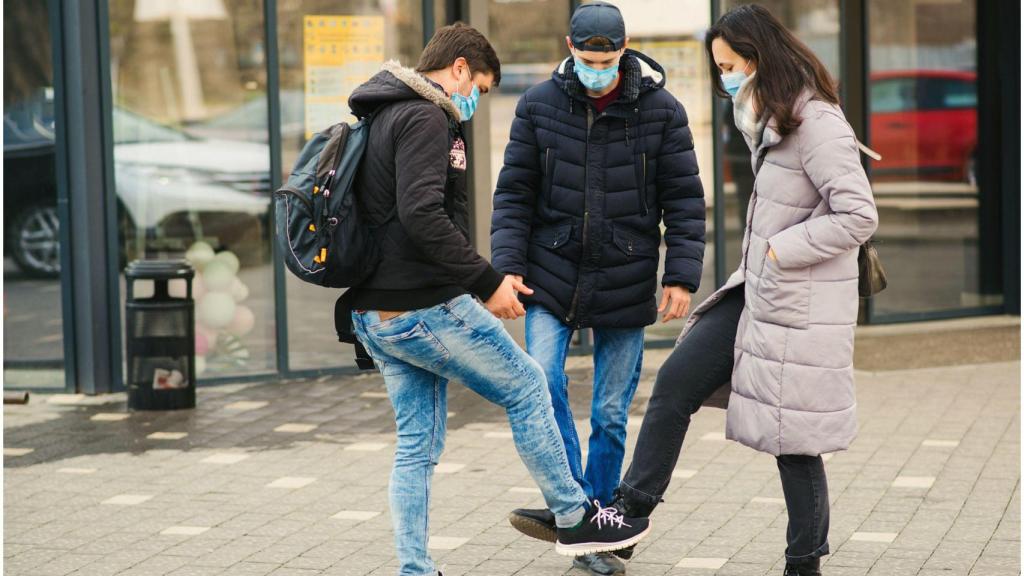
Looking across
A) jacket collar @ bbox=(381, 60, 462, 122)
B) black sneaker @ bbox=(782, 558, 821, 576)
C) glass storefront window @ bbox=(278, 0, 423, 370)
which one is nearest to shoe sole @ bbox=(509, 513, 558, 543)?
black sneaker @ bbox=(782, 558, 821, 576)

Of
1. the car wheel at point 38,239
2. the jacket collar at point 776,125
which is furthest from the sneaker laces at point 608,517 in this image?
the car wheel at point 38,239

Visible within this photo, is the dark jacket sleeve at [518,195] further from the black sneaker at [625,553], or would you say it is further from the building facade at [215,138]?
the building facade at [215,138]

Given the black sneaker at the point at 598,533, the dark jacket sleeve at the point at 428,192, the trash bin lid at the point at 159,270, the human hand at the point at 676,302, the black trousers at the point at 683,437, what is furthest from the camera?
the trash bin lid at the point at 159,270

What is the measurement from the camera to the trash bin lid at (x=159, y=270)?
8656 millimetres

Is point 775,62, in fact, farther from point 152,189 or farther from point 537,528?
point 152,189

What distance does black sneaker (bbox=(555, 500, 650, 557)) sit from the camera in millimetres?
5012

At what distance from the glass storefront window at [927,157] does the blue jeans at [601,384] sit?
647 centimetres

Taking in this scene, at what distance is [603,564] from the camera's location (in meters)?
5.24

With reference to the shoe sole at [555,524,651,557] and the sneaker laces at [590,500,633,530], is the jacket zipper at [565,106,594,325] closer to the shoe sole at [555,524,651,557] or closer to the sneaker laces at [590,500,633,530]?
the sneaker laces at [590,500,633,530]

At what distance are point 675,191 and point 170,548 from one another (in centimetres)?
223

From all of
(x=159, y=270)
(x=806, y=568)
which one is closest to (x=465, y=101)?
(x=806, y=568)

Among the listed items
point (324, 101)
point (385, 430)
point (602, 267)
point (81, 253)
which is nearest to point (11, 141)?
point (81, 253)

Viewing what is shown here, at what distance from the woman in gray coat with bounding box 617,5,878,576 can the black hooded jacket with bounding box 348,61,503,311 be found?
2.72 feet

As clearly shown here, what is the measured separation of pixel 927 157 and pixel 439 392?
7.76m
